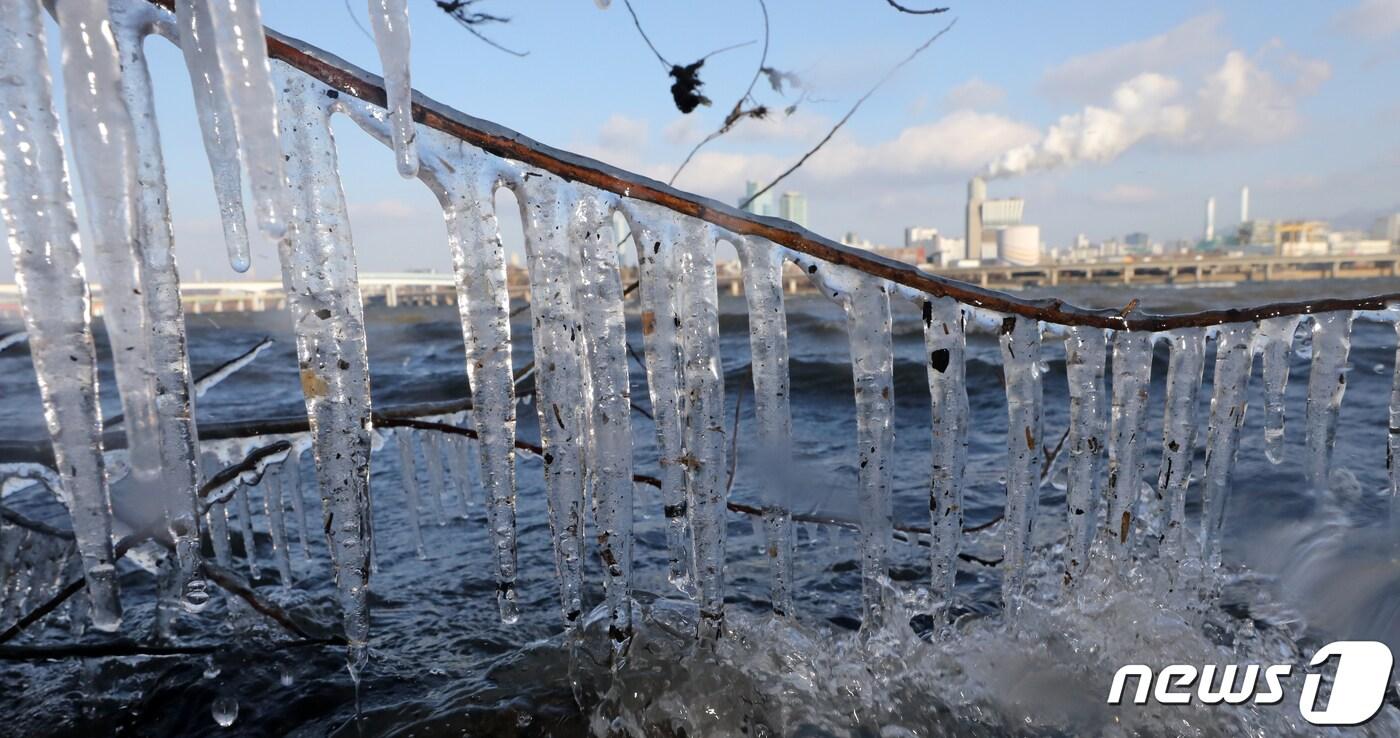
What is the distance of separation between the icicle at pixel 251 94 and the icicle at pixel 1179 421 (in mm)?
2251

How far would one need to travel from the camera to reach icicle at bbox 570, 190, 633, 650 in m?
1.66

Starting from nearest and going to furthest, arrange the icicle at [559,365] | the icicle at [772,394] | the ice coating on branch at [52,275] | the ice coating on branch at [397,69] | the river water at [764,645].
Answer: the ice coating on branch at [52,275], the ice coating on branch at [397,69], the icicle at [559,365], the icicle at [772,394], the river water at [764,645]

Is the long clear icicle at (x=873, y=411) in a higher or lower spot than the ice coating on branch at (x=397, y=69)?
lower

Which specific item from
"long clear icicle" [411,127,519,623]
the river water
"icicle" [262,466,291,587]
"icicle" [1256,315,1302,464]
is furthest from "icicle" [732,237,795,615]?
"icicle" [262,466,291,587]

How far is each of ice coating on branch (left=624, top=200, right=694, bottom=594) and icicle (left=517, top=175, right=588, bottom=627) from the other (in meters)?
0.17

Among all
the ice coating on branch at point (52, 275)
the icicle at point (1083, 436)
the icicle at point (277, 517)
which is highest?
the ice coating on branch at point (52, 275)

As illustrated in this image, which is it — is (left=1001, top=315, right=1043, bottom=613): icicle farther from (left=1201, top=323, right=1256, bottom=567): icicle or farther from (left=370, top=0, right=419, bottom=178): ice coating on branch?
(left=370, top=0, right=419, bottom=178): ice coating on branch

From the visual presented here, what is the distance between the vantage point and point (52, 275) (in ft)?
4.33

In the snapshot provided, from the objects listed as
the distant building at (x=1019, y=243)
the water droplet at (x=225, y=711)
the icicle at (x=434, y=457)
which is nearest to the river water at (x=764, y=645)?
the water droplet at (x=225, y=711)

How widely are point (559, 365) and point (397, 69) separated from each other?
743mm

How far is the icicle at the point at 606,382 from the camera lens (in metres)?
1.66

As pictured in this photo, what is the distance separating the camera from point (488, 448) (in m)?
1.78

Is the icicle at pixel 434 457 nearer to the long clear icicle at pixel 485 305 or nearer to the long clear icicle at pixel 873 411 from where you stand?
the long clear icicle at pixel 485 305

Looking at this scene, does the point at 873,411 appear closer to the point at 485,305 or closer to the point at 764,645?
the point at 485,305
